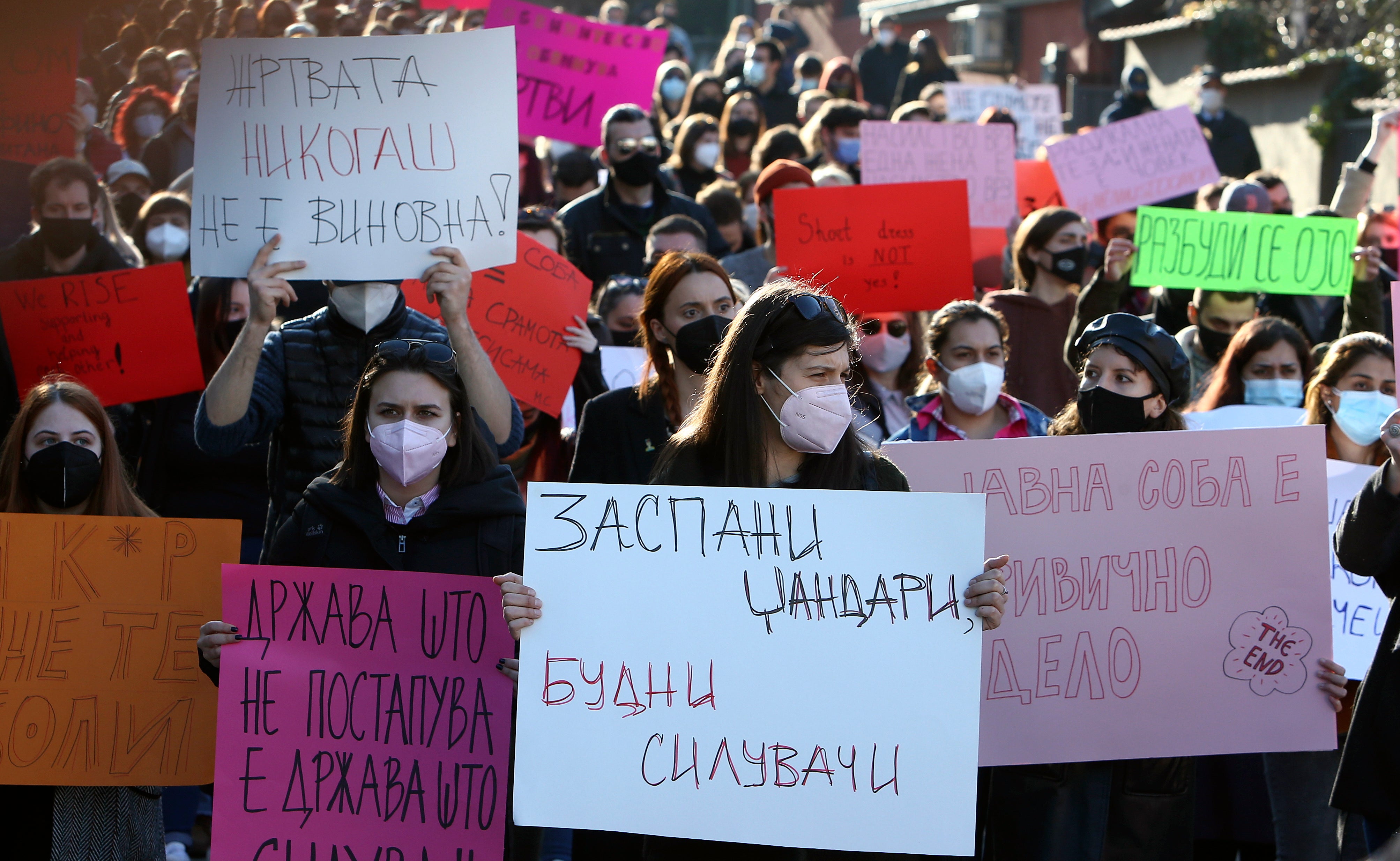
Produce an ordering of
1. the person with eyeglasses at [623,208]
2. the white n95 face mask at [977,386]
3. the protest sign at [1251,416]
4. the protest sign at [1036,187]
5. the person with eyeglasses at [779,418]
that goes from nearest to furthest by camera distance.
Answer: the person with eyeglasses at [779,418] → the white n95 face mask at [977,386] → the protest sign at [1251,416] → the person with eyeglasses at [623,208] → the protest sign at [1036,187]

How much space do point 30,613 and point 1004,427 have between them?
289 cm

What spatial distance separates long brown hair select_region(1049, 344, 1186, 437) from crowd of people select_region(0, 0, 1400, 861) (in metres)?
0.01

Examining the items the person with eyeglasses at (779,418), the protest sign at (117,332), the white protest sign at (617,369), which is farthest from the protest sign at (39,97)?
the person with eyeglasses at (779,418)

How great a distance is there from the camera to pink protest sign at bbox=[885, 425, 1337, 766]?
344cm

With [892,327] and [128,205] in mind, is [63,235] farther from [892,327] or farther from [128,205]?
[892,327]

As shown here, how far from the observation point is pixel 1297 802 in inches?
154

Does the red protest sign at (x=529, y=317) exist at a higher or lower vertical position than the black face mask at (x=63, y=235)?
lower

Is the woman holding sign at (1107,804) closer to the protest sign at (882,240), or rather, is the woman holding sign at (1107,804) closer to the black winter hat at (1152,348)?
the black winter hat at (1152,348)

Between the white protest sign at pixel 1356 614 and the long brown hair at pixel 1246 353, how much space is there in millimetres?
1053

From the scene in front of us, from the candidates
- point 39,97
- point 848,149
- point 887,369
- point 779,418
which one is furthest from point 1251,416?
point 39,97

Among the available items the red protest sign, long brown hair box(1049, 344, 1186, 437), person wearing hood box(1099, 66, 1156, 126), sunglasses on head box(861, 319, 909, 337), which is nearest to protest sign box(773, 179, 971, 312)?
sunglasses on head box(861, 319, 909, 337)

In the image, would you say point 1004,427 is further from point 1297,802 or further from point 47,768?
point 47,768

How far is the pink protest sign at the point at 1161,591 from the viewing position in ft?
11.3

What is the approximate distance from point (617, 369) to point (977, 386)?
1584 millimetres
